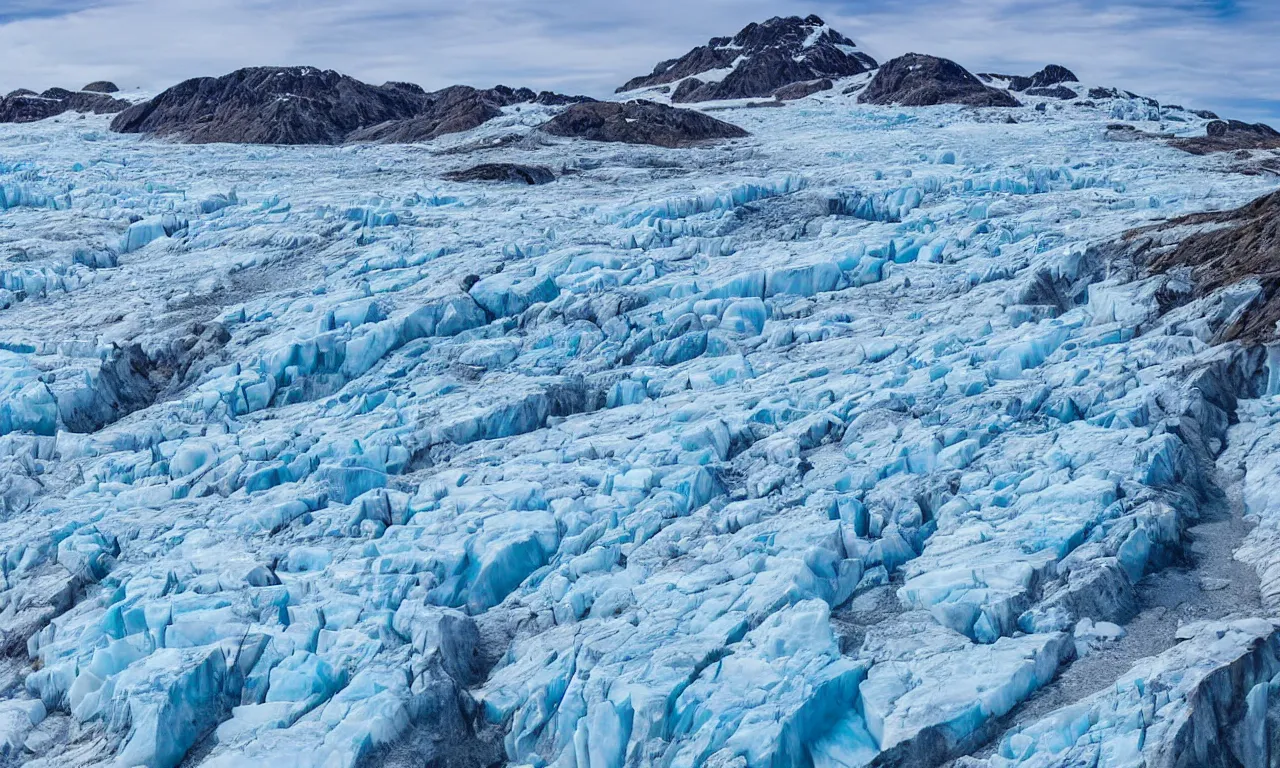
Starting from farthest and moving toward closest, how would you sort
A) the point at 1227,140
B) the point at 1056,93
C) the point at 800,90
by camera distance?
1. the point at 800,90
2. the point at 1056,93
3. the point at 1227,140

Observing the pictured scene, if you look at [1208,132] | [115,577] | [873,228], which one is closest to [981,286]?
[873,228]

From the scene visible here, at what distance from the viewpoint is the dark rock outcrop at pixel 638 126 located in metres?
33.8

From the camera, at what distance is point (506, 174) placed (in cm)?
2622

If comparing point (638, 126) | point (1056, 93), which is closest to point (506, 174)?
point (638, 126)

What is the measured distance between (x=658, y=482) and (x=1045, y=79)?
53653 mm

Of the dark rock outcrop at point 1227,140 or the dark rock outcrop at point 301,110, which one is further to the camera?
the dark rock outcrop at point 301,110

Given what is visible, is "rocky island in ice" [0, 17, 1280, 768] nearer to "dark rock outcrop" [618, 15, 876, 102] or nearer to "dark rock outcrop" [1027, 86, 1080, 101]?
"dark rock outcrop" [1027, 86, 1080, 101]

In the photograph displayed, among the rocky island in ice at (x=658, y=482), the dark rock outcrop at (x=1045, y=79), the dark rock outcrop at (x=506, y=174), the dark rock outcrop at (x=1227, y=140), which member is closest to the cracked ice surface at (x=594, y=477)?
the rocky island in ice at (x=658, y=482)

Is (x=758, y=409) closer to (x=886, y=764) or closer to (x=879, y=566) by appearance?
(x=879, y=566)

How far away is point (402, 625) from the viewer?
912 cm

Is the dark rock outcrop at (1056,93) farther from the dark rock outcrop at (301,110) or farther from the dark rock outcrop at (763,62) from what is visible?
the dark rock outcrop at (301,110)

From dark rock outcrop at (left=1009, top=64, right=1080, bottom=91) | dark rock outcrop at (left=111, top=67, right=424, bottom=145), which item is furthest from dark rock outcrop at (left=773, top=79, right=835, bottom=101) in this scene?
dark rock outcrop at (left=111, top=67, right=424, bottom=145)

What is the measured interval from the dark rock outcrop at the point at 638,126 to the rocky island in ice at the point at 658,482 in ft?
42.0

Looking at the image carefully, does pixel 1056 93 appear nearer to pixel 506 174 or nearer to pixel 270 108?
pixel 506 174
